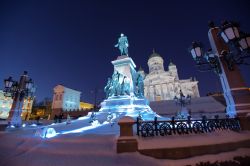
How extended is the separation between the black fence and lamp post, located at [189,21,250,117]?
1050 mm

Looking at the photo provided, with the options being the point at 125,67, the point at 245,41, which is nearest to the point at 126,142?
the point at 245,41

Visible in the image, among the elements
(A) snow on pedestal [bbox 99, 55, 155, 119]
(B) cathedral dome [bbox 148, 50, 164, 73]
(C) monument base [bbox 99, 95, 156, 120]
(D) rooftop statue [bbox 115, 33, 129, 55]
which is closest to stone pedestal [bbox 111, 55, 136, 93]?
(A) snow on pedestal [bbox 99, 55, 155, 119]

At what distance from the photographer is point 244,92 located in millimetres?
7258

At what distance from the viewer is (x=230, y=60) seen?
7652 mm

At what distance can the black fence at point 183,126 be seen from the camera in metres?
Answer: 5.78

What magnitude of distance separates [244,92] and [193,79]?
225ft

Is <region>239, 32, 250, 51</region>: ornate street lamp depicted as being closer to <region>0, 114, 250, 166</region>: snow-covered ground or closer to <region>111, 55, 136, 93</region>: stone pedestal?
<region>0, 114, 250, 166</region>: snow-covered ground

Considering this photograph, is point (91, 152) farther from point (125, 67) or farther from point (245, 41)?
point (125, 67)

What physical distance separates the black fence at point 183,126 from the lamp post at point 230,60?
1.05 metres

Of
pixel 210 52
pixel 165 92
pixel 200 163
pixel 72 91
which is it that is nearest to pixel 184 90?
pixel 165 92

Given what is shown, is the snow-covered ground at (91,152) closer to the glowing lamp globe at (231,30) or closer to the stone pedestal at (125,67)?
the glowing lamp globe at (231,30)

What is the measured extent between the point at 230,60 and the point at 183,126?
4.89m

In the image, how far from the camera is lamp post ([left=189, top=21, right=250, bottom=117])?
21.4 ft

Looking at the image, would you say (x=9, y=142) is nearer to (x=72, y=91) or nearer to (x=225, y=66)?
(x=225, y=66)
